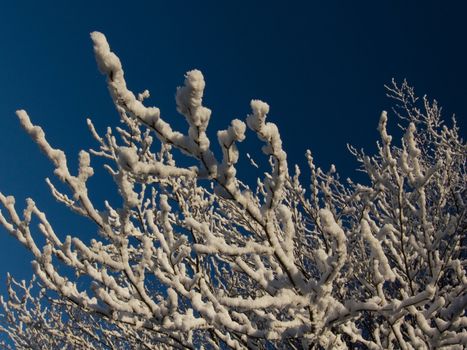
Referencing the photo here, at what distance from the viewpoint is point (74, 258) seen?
2.35 metres

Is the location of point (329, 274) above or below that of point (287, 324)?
above

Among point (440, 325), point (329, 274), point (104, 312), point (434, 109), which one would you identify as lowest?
point (104, 312)

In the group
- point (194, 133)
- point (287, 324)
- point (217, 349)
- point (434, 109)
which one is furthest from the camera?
point (434, 109)

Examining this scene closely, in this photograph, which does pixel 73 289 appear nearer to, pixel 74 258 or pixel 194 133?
pixel 74 258

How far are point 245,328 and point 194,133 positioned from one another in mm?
1054

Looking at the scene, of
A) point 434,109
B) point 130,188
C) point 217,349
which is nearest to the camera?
point 130,188

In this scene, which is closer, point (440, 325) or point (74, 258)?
point (440, 325)

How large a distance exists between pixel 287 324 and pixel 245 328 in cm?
20

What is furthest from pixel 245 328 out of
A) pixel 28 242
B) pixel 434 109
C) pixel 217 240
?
pixel 434 109

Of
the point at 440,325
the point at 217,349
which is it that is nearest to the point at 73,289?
the point at 217,349

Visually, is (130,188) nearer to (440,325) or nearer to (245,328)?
(245,328)

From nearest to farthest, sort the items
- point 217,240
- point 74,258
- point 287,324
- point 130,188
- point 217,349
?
point 217,240 < point 130,188 < point 287,324 < point 74,258 < point 217,349

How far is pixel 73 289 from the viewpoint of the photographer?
2.41 m

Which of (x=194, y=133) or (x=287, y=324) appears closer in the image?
(x=194, y=133)
